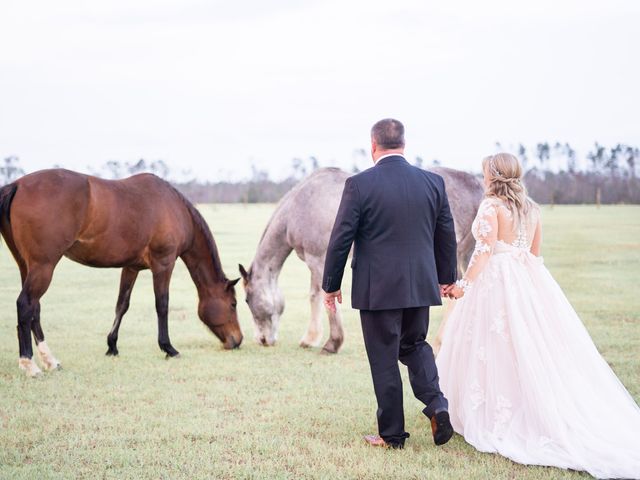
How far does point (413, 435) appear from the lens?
17.0ft

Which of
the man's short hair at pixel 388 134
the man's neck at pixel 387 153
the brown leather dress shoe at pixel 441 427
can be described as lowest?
the brown leather dress shoe at pixel 441 427

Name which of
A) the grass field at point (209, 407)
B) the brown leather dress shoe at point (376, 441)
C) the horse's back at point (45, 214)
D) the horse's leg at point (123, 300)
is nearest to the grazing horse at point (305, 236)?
the grass field at point (209, 407)

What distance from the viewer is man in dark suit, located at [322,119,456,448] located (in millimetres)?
4551

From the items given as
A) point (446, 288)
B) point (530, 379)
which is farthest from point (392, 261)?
point (530, 379)

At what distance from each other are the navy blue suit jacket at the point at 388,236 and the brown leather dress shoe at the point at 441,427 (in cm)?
72

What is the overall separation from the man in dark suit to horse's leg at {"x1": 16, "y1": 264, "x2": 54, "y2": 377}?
3764 mm

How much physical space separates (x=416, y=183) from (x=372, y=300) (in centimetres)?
81

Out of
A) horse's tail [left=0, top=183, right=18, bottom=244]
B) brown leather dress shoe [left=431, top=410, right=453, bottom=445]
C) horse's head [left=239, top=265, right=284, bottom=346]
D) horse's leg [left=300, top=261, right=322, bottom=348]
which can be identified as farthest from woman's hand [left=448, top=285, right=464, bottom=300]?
horse's tail [left=0, top=183, right=18, bottom=244]

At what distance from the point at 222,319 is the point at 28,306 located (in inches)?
94.8

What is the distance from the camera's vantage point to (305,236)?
882 centimetres

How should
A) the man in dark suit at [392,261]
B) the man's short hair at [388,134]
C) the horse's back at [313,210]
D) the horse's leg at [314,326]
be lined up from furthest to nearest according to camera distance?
1. the horse's leg at [314,326]
2. the horse's back at [313,210]
3. the man's short hair at [388,134]
4. the man in dark suit at [392,261]

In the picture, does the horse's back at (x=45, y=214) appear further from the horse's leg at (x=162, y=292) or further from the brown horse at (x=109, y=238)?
the horse's leg at (x=162, y=292)

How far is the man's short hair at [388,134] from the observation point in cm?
467

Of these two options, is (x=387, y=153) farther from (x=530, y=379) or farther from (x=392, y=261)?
(x=530, y=379)
